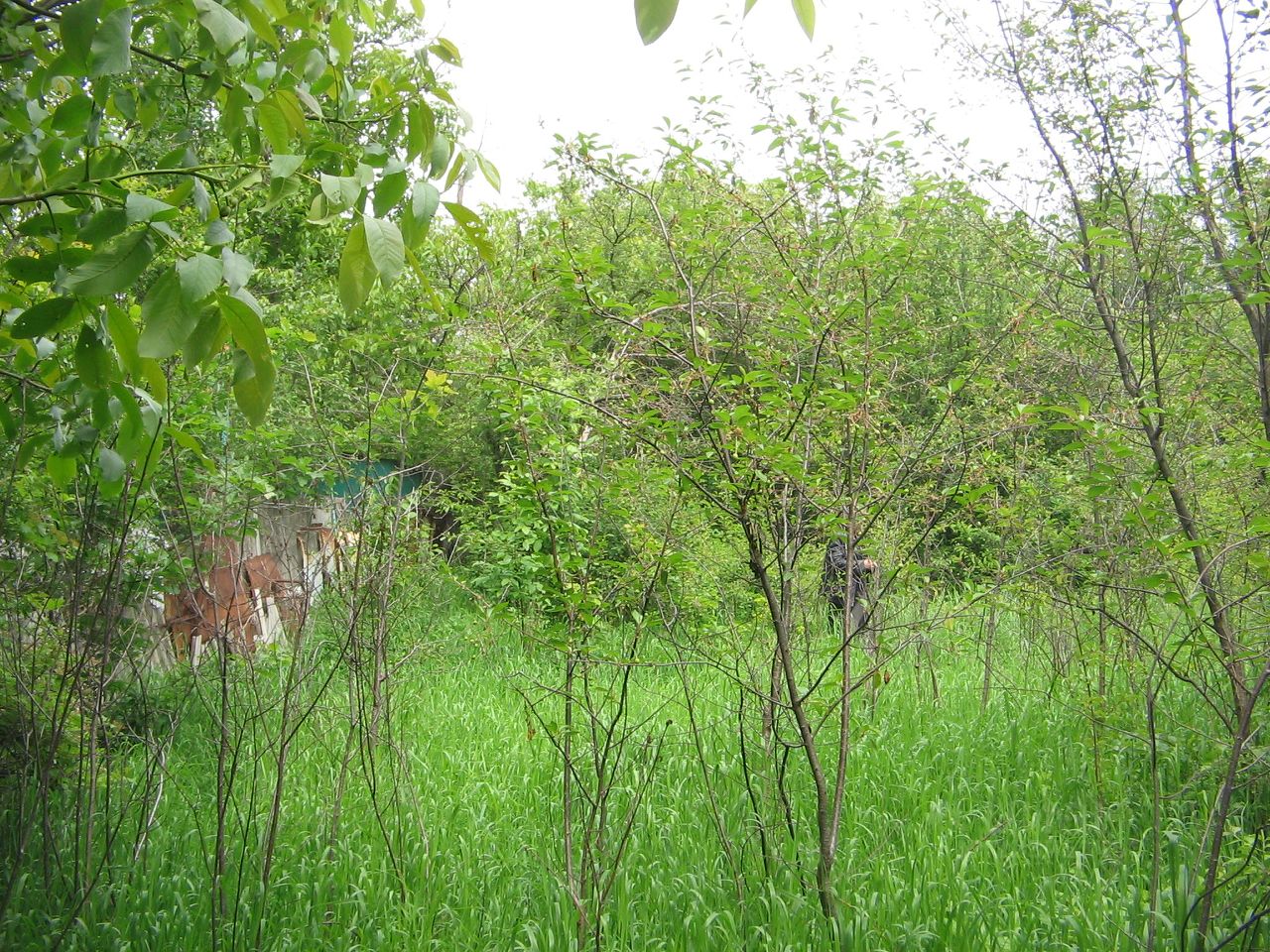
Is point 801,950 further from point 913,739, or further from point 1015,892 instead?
point 913,739

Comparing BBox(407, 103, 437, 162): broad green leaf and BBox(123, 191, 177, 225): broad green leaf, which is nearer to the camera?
BBox(123, 191, 177, 225): broad green leaf

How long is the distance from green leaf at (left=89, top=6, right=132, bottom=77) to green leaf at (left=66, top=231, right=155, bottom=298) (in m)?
0.24

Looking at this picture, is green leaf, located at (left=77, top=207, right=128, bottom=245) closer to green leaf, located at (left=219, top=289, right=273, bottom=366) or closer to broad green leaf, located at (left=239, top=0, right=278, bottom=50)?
green leaf, located at (left=219, top=289, right=273, bottom=366)

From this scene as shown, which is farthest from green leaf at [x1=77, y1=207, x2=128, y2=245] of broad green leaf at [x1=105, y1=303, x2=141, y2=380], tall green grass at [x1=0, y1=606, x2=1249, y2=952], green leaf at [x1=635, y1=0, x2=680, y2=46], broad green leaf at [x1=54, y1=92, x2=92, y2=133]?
tall green grass at [x1=0, y1=606, x2=1249, y2=952]

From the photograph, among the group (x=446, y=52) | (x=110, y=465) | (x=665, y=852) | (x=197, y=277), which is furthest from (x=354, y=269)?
(x=665, y=852)

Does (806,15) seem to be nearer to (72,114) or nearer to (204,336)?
(204,336)

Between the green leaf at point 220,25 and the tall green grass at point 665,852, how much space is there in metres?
2.80

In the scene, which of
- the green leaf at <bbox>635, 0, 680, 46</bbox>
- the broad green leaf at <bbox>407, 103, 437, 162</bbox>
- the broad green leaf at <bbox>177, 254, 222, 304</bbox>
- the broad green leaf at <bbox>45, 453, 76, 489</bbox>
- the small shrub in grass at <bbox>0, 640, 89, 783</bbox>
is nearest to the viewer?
the green leaf at <bbox>635, 0, 680, 46</bbox>

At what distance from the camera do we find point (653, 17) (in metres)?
0.74

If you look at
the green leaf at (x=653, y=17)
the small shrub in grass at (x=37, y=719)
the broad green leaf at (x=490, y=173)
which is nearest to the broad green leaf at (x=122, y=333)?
the broad green leaf at (x=490, y=173)

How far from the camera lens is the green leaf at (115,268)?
3.41 ft

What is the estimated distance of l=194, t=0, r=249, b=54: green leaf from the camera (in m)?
1.21

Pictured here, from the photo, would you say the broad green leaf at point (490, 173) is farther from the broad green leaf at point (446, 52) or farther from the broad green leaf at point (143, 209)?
the broad green leaf at point (143, 209)

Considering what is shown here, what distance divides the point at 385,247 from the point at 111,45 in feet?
1.57
